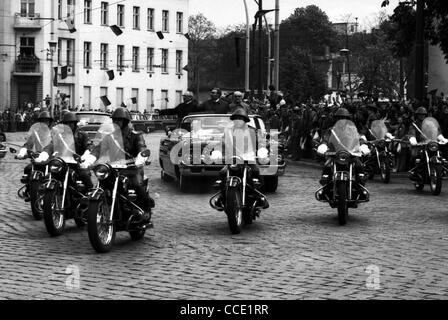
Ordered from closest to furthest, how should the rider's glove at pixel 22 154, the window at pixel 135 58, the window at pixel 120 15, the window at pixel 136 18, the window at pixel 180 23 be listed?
the rider's glove at pixel 22 154 < the window at pixel 120 15 < the window at pixel 135 58 < the window at pixel 136 18 < the window at pixel 180 23

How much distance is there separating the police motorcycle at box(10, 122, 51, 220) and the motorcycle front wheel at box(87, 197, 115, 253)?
1.84 metres

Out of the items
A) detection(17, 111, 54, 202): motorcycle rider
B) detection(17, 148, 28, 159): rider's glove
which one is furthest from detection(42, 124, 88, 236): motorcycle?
detection(17, 111, 54, 202): motorcycle rider

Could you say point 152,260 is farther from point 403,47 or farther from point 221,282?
point 403,47

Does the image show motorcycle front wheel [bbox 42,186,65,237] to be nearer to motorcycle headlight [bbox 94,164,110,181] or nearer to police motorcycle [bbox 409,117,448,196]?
motorcycle headlight [bbox 94,164,110,181]

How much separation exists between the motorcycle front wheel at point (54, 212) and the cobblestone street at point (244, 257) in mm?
175

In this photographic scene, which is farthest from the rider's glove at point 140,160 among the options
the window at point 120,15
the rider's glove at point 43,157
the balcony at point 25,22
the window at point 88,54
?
the window at point 120,15

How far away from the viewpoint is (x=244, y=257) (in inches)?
437

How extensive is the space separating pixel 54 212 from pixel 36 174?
4.59 ft

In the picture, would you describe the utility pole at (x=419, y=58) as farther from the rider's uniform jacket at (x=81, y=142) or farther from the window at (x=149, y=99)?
the window at (x=149, y=99)

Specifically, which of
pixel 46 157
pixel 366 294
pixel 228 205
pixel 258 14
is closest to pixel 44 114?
pixel 46 157

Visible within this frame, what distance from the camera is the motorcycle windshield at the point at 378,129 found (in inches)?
922
